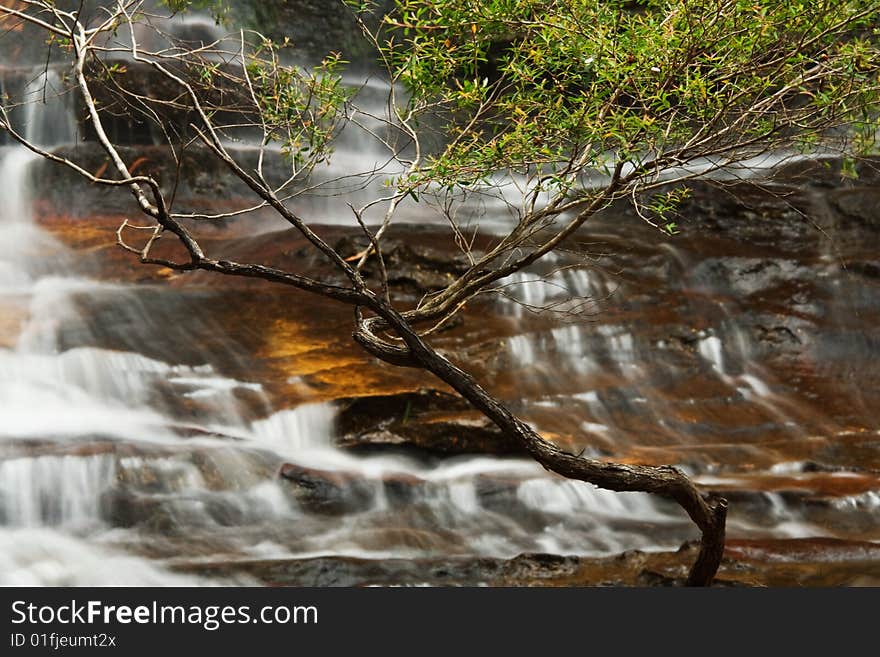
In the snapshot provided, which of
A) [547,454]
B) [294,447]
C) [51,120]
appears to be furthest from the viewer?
[51,120]

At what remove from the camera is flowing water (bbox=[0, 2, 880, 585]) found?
302 inches

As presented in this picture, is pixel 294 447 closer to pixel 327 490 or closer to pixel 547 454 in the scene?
pixel 327 490

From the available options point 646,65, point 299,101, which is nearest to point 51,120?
point 299,101

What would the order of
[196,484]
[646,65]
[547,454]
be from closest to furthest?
[547,454]
[646,65]
[196,484]

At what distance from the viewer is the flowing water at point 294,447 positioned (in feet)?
25.2

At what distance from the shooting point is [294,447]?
9336mm

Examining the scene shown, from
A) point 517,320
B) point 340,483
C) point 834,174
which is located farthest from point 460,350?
point 834,174

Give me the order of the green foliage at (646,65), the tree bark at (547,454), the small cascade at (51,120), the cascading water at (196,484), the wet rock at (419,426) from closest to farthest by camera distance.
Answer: the tree bark at (547,454) < the green foliage at (646,65) < the cascading water at (196,484) < the wet rock at (419,426) < the small cascade at (51,120)

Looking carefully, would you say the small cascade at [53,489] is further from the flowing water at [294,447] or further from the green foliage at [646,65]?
the green foliage at [646,65]

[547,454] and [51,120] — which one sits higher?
[51,120]

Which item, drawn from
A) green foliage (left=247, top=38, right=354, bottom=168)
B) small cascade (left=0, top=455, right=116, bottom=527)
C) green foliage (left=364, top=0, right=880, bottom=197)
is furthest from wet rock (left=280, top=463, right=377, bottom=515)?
green foliage (left=364, top=0, right=880, bottom=197)

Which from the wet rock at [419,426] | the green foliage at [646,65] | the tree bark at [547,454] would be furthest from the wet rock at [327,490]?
the green foliage at [646,65]

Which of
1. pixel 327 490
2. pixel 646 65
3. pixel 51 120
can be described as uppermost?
pixel 51 120

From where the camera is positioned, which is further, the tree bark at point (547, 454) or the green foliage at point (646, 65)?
the green foliage at point (646, 65)
